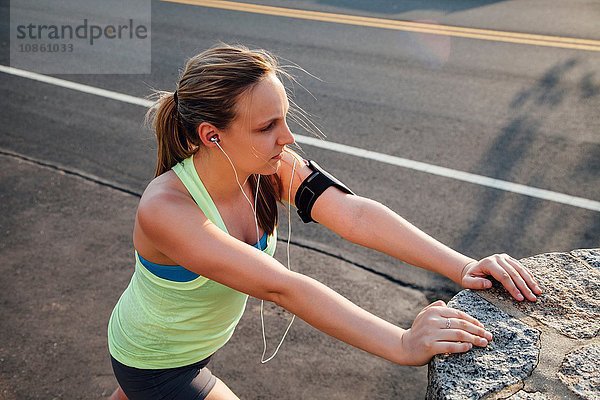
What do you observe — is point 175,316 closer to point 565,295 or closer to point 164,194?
point 164,194

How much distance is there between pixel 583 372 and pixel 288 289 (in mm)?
973

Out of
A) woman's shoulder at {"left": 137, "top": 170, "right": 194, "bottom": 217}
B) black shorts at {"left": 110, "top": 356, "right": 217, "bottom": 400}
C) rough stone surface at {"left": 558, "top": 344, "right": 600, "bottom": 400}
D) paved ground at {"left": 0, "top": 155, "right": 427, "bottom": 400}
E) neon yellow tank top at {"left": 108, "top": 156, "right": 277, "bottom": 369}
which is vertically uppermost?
woman's shoulder at {"left": 137, "top": 170, "right": 194, "bottom": 217}

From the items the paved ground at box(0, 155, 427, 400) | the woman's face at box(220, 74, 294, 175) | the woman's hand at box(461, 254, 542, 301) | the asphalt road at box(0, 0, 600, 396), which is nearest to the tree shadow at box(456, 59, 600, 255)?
the asphalt road at box(0, 0, 600, 396)

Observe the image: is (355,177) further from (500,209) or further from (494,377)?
(494,377)

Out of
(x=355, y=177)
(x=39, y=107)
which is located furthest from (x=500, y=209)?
(x=39, y=107)

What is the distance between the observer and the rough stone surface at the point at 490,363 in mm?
2346

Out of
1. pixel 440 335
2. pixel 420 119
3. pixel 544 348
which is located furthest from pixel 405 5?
pixel 440 335

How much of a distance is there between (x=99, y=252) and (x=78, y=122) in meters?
2.96

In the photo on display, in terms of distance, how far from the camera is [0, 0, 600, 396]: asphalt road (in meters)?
6.28

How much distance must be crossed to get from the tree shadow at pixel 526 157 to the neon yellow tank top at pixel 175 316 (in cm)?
318

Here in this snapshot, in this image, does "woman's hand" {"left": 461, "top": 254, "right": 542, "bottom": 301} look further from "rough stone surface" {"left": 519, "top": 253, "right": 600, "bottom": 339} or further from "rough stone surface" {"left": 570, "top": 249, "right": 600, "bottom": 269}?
"rough stone surface" {"left": 570, "top": 249, "right": 600, "bottom": 269}

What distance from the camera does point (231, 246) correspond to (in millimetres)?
2701

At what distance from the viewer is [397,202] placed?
662cm

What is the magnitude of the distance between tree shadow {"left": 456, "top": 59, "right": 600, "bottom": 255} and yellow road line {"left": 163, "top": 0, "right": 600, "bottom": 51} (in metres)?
0.89
